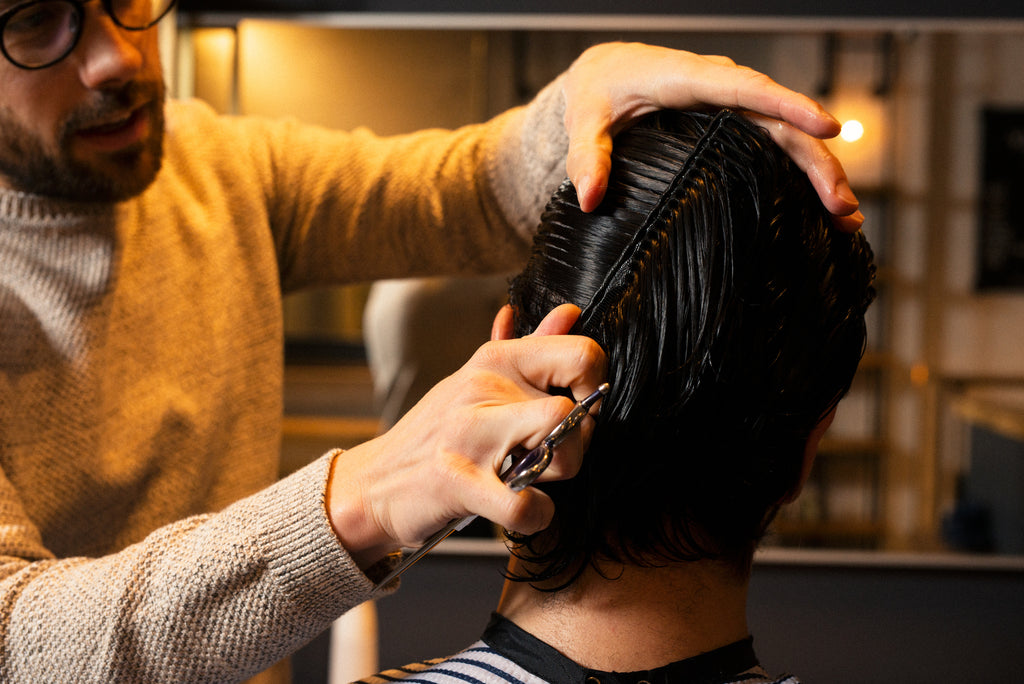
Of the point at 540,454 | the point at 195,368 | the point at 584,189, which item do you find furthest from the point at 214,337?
the point at 540,454

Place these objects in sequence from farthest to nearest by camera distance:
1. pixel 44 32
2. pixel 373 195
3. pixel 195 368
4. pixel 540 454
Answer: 1. pixel 373 195
2. pixel 195 368
3. pixel 44 32
4. pixel 540 454

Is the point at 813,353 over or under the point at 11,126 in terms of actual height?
under

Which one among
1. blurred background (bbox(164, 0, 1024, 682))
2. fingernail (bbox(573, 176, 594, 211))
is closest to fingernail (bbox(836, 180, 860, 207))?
fingernail (bbox(573, 176, 594, 211))

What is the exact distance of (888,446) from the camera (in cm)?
280

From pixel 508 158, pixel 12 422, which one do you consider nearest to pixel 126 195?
pixel 12 422

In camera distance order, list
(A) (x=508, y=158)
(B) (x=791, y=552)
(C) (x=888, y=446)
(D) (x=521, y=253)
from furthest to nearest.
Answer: (C) (x=888, y=446), (B) (x=791, y=552), (D) (x=521, y=253), (A) (x=508, y=158)

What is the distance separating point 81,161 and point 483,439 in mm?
737

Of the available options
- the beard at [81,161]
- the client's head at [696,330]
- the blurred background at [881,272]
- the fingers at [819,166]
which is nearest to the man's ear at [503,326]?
the client's head at [696,330]

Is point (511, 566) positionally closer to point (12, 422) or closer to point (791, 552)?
point (12, 422)

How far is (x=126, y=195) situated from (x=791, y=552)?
1.74 meters

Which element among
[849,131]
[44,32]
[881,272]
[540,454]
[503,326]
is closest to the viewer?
[540,454]

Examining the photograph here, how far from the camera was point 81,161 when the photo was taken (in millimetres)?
1050

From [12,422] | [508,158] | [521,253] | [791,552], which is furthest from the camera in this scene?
[791,552]

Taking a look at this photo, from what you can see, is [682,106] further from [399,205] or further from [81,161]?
[81,161]
